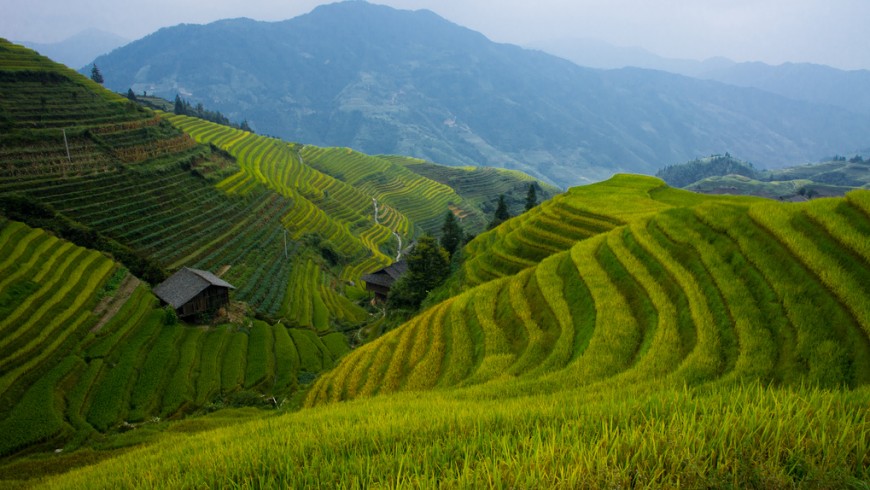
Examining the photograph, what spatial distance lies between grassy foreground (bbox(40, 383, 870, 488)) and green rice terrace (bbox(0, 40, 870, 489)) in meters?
0.03

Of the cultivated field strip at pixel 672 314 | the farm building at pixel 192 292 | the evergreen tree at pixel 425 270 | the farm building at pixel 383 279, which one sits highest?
the cultivated field strip at pixel 672 314

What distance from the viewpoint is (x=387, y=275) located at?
47781mm

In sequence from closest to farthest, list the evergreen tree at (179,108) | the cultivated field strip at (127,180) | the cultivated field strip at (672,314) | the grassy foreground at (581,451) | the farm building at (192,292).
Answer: the grassy foreground at (581,451) → the cultivated field strip at (672,314) → the farm building at (192,292) → the cultivated field strip at (127,180) → the evergreen tree at (179,108)

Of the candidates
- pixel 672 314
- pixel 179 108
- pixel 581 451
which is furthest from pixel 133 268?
pixel 179 108

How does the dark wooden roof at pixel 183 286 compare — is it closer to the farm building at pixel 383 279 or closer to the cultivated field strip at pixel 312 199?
the farm building at pixel 383 279

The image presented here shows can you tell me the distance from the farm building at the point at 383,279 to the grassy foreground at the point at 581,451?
41839mm

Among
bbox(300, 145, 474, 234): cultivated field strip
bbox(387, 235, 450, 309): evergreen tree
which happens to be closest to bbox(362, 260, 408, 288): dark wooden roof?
bbox(387, 235, 450, 309): evergreen tree

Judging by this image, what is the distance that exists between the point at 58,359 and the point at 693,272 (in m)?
30.1

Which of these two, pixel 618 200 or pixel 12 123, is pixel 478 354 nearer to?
pixel 618 200

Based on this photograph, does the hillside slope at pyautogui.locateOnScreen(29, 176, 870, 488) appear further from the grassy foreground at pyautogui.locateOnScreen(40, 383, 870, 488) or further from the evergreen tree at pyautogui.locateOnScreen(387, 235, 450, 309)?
the evergreen tree at pyautogui.locateOnScreen(387, 235, 450, 309)

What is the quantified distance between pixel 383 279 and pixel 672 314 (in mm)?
38746

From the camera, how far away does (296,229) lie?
59.3m

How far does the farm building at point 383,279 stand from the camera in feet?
156

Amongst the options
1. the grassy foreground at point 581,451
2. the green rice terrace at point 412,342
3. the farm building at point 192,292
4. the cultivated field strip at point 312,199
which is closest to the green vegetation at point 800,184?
the cultivated field strip at point 312,199
